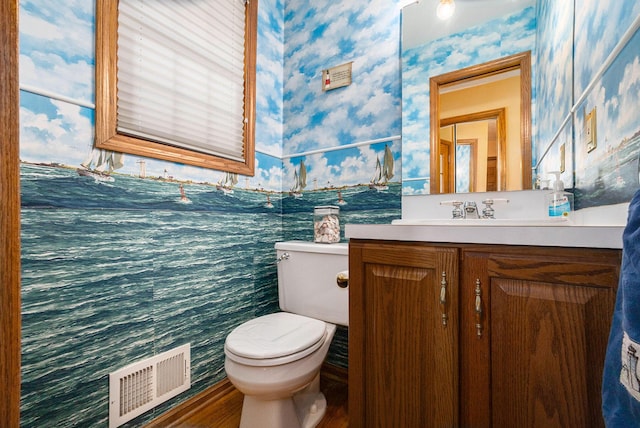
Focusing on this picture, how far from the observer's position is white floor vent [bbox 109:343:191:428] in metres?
1.15

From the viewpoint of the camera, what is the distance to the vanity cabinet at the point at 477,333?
0.66 metres

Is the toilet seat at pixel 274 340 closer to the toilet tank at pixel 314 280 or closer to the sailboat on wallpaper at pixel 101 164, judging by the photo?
the toilet tank at pixel 314 280

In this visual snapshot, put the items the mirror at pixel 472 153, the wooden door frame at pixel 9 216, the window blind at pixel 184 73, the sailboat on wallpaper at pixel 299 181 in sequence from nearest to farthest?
1. the wooden door frame at pixel 9 216
2. the window blind at pixel 184 73
3. the mirror at pixel 472 153
4. the sailboat on wallpaper at pixel 299 181

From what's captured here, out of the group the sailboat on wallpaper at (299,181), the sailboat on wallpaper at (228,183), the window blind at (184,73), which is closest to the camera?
the window blind at (184,73)

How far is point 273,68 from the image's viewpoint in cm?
196

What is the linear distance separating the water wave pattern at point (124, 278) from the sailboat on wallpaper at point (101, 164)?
28 mm

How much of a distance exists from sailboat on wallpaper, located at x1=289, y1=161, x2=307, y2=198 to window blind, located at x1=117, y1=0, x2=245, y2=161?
1.33ft

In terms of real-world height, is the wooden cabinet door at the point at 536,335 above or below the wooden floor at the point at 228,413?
above

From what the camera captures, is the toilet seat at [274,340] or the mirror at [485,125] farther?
the mirror at [485,125]

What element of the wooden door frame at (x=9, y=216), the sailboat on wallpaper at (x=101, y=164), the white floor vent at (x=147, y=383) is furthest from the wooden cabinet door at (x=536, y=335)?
the sailboat on wallpaper at (x=101, y=164)

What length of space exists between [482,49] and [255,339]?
1.67 meters

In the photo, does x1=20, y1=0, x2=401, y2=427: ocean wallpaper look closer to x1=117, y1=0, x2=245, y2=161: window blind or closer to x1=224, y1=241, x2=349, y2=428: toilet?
x1=117, y1=0, x2=245, y2=161: window blind

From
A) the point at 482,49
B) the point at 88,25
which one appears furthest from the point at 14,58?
the point at 482,49

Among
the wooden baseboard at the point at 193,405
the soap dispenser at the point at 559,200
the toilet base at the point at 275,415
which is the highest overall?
the soap dispenser at the point at 559,200
